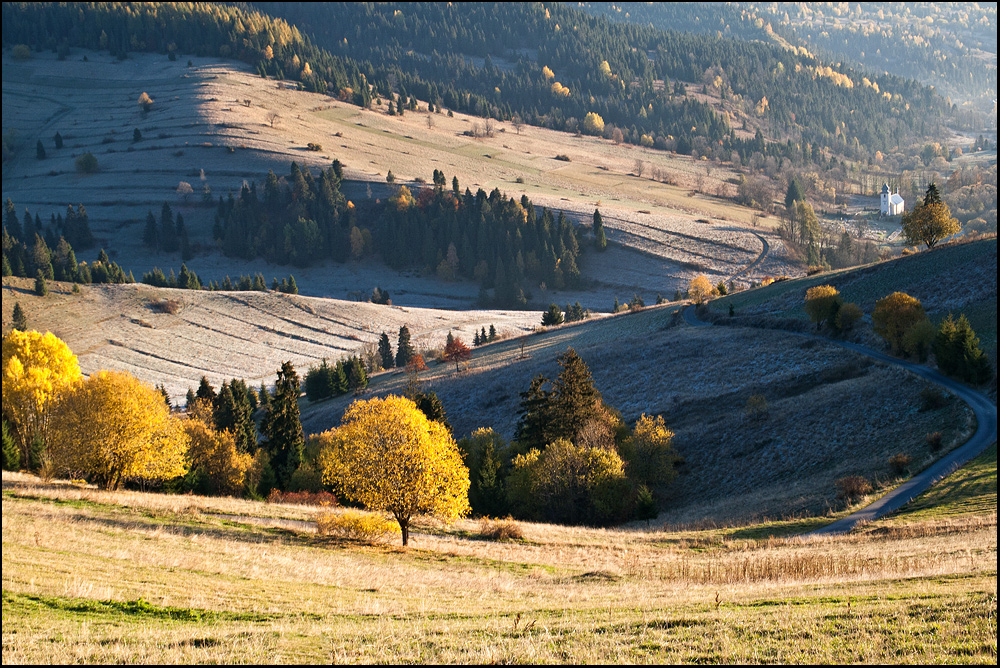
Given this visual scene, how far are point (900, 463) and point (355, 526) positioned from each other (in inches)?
1256

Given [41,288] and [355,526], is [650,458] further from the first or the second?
[41,288]

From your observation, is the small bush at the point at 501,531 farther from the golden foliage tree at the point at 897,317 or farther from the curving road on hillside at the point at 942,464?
the golden foliage tree at the point at 897,317

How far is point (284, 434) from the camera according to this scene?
6788cm

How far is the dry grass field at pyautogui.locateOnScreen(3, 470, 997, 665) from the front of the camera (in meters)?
14.1

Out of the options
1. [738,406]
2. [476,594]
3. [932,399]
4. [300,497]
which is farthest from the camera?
[738,406]

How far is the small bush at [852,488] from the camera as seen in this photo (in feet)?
134

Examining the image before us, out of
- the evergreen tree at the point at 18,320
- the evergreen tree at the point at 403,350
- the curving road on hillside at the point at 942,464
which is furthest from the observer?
the evergreen tree at the point at 403,350

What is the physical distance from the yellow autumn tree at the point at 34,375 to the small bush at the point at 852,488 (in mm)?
53747

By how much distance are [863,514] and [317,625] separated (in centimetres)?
3017

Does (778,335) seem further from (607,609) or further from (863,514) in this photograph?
(607,609)

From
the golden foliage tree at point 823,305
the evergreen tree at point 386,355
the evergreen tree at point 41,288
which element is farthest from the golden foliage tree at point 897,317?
the evergreen tree at point 41,288

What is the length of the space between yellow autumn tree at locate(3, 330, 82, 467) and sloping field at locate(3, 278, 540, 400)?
2500 inches

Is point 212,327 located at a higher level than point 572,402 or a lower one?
lower

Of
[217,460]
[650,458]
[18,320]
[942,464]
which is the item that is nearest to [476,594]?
[942,464]
